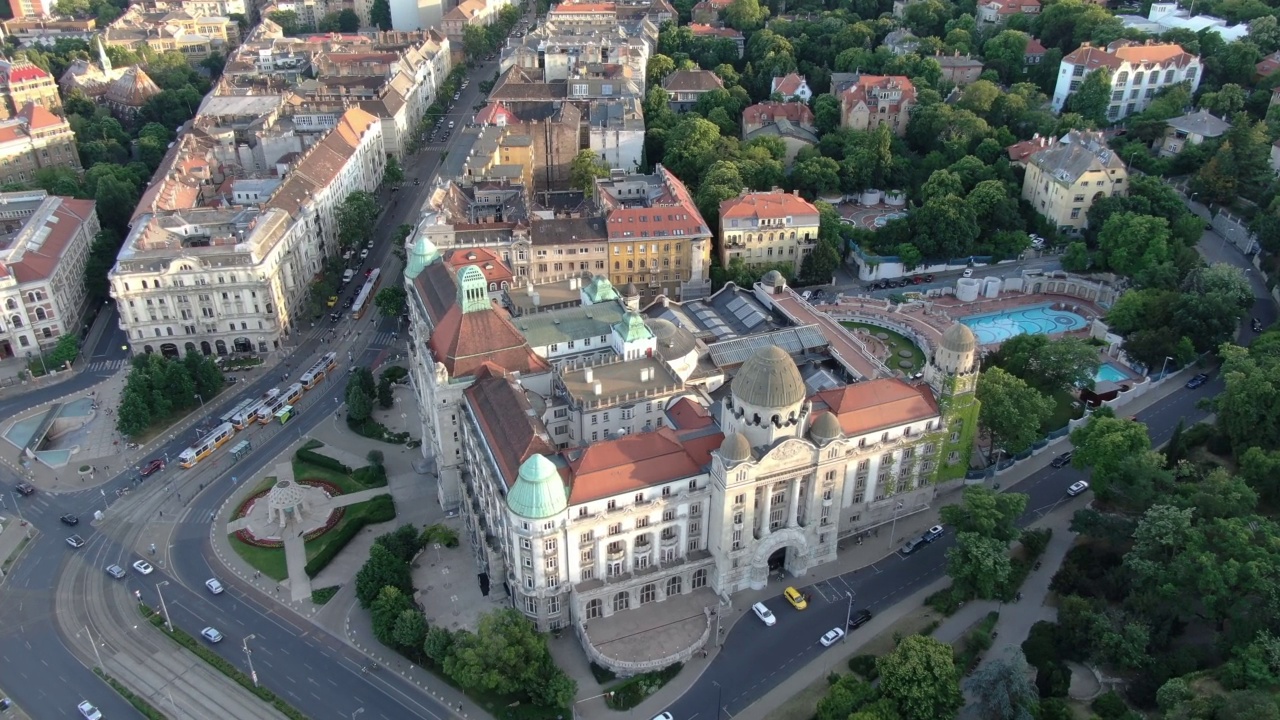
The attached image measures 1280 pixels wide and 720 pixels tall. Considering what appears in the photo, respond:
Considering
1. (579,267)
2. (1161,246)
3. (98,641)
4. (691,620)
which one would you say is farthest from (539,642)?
(1161,246)

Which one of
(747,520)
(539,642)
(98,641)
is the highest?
(747,520)

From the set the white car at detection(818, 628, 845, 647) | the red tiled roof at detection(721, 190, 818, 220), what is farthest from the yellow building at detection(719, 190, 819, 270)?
the white car at detection(818, 628, 845, 647)

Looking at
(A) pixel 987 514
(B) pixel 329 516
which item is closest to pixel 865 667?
(A) pixel 987 514

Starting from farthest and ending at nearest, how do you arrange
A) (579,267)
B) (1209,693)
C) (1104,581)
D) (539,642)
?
(579,267), (1104,581), (539,642), (1209,693)

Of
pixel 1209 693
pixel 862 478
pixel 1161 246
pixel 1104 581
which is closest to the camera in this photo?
pixel 1209 693

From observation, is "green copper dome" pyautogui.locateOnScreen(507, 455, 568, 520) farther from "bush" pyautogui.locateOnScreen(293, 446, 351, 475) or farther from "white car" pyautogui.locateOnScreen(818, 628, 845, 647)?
"bush" pyautogui.locateOnScreen(293, 446, 351, 475)

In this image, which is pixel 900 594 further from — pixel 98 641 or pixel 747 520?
pixel 98 641

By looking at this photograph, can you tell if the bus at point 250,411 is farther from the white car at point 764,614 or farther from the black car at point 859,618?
the black car at point 859,618

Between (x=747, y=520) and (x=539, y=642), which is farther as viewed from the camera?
(x=747, y=520)

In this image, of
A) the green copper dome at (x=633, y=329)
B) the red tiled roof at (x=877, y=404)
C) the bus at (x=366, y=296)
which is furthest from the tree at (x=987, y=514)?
the bus at (x=366, y=296)
